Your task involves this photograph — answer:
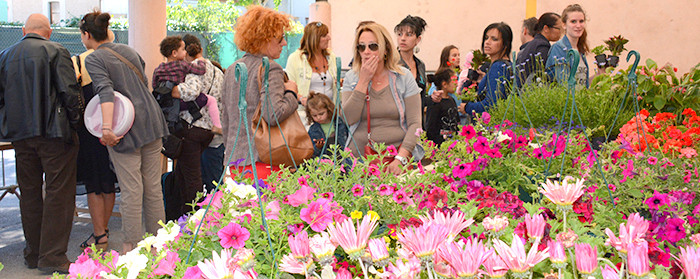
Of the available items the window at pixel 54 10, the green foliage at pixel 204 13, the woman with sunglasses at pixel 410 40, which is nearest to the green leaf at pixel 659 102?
the woman with sunglasses at pixel 410 40

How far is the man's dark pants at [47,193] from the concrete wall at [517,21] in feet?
16.8

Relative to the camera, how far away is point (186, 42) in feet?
12.1

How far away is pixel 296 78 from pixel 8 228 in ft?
7.92

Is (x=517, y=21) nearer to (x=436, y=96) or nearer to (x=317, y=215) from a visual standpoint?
(x=436, y=96)

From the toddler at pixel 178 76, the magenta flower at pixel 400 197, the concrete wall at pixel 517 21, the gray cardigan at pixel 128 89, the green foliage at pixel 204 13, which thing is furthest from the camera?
the green foliage at pixel 204 13

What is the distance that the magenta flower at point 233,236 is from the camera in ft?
3.01

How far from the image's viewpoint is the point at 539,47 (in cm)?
313

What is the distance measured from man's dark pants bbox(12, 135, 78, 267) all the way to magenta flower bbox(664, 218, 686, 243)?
2.74m

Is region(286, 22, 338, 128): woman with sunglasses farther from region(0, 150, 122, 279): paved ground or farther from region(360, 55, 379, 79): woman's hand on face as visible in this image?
region(0, 150, 122, 279): paved ground

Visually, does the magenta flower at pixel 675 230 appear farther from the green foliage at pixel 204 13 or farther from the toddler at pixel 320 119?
the green foliage at pixel 204 13

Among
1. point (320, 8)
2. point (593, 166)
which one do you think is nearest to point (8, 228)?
point (593, 166)

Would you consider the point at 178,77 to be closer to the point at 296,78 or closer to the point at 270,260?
the point at 296,78

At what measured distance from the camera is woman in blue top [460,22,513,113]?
2.95 m

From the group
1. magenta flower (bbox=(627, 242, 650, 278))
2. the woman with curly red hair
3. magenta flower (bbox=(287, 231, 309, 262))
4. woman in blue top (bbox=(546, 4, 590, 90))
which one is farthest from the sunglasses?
magenta flower (bbox=(627, 242, 650, 278))
